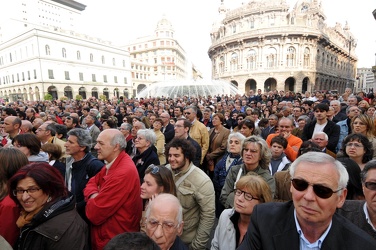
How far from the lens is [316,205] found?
1.39 m

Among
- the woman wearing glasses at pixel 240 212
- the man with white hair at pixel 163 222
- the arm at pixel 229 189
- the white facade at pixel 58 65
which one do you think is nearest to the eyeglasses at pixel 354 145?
the arm at pixel 229 189

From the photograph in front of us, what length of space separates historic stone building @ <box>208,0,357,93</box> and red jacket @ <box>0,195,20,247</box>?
44.9m

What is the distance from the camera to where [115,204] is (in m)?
2.26

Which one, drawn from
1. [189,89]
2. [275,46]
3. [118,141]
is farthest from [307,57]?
[118,141]

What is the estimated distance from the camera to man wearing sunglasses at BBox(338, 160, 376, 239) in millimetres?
1842

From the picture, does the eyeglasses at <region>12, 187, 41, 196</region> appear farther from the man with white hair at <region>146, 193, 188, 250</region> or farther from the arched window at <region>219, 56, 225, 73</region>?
the arched window at <region>219, 56, 225, 73</region>

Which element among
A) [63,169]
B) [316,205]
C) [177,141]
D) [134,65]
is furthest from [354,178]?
[134,65]

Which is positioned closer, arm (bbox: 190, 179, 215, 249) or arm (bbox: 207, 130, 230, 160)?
arm (bbox: 190, 179, 215, 249)

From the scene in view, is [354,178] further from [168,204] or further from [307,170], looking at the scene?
[168,204]

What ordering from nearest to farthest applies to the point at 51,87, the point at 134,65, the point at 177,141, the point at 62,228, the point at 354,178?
the point at 62,228 < the point at 354,178 < the point at 177,141 < the point at 51,87 < the point at 134,65

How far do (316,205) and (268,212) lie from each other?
1.03ft

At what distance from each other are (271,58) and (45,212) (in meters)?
46.4

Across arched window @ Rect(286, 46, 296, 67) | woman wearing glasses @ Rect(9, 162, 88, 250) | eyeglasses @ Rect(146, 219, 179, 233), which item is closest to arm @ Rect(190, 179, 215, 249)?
eyeglasses @ Rect(146, 219, 179, 233)

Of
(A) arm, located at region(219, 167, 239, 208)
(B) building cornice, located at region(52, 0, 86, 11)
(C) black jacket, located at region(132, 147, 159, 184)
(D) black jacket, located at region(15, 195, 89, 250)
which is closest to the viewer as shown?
(D) black jacket, located at region(15, 195, 89, 250)
